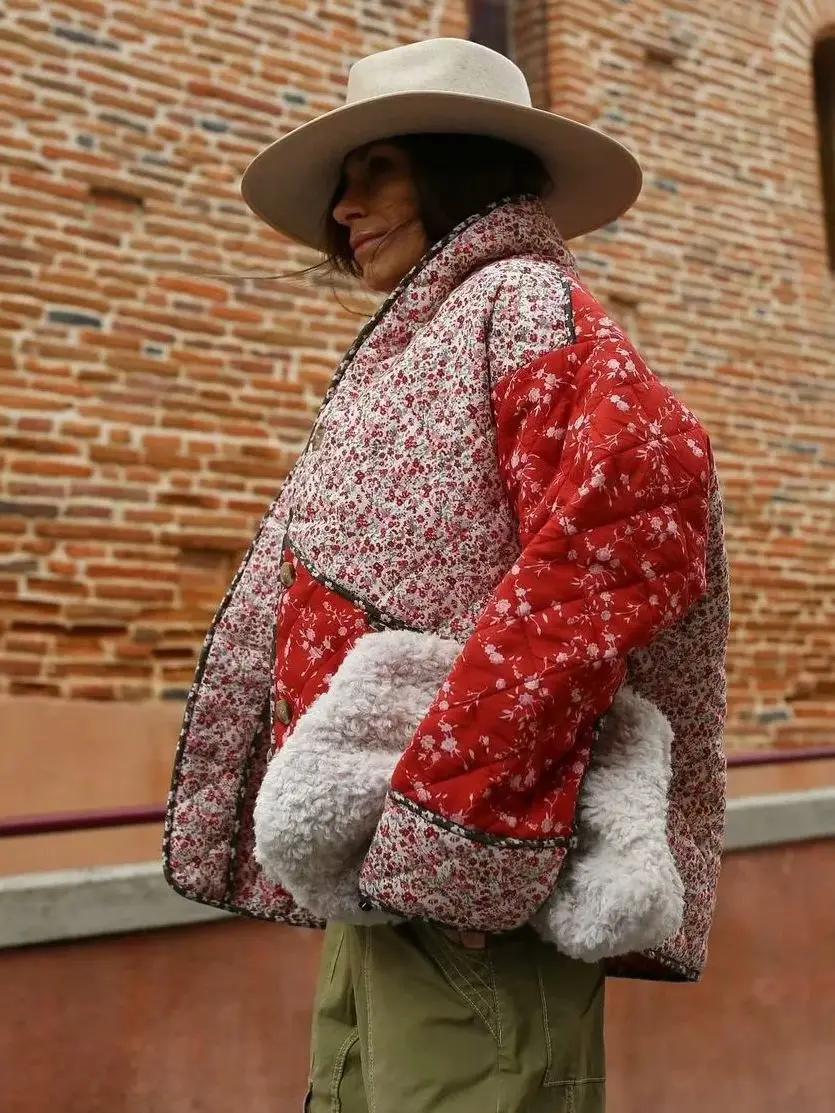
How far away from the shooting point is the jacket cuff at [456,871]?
1012 mm

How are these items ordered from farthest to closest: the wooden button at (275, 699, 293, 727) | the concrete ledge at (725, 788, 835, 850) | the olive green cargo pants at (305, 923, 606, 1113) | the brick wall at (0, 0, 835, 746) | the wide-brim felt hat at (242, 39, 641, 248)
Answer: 1. the brick wall at (0, 0, 835, 746)
2. the concrete ledge at (725, 788, 835, 850)
3. the wide-brim felt hat at (242, 39, 641, 248)
4. the wooden button at (275, 699, 293, 727)
5. the olive green cargo pants at (305, 923, 606, 1113)

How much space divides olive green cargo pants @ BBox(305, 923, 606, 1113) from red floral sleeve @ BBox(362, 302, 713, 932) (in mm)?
158

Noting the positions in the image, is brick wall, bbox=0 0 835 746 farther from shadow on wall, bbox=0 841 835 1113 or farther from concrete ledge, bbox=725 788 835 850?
concrete ledge, bbox=725 788 835 850

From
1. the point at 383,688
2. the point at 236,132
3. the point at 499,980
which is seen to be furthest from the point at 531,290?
the point at 236,132

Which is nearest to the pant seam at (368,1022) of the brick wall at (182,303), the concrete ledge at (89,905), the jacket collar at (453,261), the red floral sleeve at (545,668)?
the red floral sleeve at (545,668)

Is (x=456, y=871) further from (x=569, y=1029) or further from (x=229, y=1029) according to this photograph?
(x=229, y=1029)

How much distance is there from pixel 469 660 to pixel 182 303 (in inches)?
129

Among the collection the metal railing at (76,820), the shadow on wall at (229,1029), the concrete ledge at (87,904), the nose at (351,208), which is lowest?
the shadow on wall at (229,1029)

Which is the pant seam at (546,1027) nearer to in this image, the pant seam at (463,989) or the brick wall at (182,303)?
the pant seam at (463,989)

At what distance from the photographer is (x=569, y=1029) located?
1.21 m

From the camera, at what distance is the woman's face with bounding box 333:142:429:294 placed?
4.88 ft

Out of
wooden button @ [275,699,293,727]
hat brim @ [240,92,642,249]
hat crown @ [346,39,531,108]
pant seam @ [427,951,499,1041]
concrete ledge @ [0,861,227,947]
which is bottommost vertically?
concrete ledge @ [0,861,227,947]

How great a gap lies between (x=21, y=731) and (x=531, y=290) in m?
2.87

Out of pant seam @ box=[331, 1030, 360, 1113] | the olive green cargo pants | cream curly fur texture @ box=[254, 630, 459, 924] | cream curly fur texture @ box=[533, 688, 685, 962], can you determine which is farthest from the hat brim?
pant seam @ box=[331, 1030, 360, 1113]
